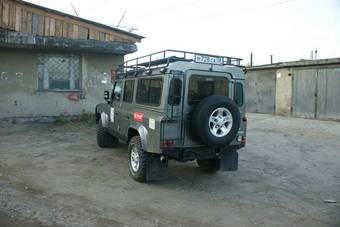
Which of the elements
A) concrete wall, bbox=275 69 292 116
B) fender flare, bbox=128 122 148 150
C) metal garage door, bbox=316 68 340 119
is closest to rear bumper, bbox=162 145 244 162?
fender flare, bbox=128 122 148 150

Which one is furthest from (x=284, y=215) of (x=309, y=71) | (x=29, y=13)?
(x=309, y=71)

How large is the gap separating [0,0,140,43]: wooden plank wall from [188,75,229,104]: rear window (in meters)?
7.82

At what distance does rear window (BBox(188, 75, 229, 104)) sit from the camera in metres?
5.05

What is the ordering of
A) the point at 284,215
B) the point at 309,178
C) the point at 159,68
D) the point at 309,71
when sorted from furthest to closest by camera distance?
the point at 309,71
the point at 309,178
the point at 159,68
the point at 284,215

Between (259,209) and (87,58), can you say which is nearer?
(259,209)

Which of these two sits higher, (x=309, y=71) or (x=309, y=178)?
(x=309, y=71)

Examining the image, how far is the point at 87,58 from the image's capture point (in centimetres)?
1268

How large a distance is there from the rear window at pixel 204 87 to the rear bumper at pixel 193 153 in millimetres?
751

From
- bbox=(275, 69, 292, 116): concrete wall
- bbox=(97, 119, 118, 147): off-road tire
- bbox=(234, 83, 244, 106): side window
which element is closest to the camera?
bbox=(234, 83, 244, 106): side window

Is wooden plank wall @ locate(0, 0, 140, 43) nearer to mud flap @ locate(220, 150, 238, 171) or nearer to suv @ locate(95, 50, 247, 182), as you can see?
suv @ locate(95, 50, 247, 182)

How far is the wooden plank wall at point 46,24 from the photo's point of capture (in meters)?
10.4

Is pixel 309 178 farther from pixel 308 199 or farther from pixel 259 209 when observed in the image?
pixel 259 209

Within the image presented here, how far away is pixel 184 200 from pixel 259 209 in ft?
3.45

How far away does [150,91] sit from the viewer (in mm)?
5457
